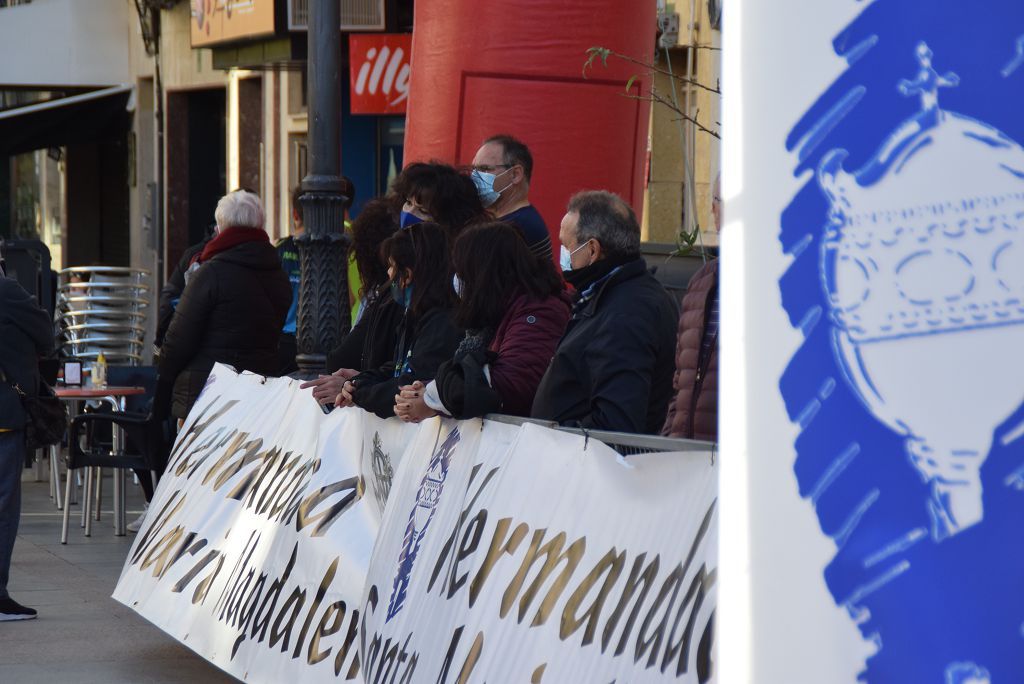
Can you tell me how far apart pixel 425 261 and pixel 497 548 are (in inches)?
75.0

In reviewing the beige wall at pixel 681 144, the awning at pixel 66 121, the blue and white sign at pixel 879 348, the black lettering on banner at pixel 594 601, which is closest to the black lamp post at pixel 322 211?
the black lettering on banner at pixel 594 601

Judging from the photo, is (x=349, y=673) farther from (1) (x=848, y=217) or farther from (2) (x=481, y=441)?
(1) (x=848, y=217)

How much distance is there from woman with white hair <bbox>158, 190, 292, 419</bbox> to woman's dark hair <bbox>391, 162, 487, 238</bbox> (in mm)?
2925

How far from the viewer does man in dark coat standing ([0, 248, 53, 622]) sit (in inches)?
324

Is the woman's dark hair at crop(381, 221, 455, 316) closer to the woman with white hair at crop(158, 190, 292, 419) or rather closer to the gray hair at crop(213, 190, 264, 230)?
the woman with white hair at crop(158, 190, 292, 419)

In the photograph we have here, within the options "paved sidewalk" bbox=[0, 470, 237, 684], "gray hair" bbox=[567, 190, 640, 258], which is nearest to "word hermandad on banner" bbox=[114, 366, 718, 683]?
"paved sidewalk" bbox=[0, 470, 237, 684]

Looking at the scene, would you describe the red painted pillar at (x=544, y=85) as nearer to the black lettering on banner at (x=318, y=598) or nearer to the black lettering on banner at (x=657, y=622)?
the black lettering on banner at (x=318, y=598)

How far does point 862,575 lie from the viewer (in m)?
2.84

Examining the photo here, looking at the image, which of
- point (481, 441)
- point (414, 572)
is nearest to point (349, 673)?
point (414, 572)

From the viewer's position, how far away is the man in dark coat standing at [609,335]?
540 cm

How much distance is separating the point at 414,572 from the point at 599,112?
4.40 metres

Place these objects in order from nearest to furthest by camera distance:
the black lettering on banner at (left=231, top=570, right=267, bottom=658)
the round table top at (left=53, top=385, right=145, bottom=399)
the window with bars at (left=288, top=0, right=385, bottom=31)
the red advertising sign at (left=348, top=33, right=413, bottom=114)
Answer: the black lettering on banner at (left=231, top=570, right=267, bottom=658), the round table top at (left=53, top=385, right=145, bottom=399), the red advertising sign at (left=348, top=33, right=413, bottom=114), the window with bars at (left=288, top=0, right=385, bottom=31)

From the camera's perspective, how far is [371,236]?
26.0 ft

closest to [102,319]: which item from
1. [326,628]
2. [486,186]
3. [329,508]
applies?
[486,186]
